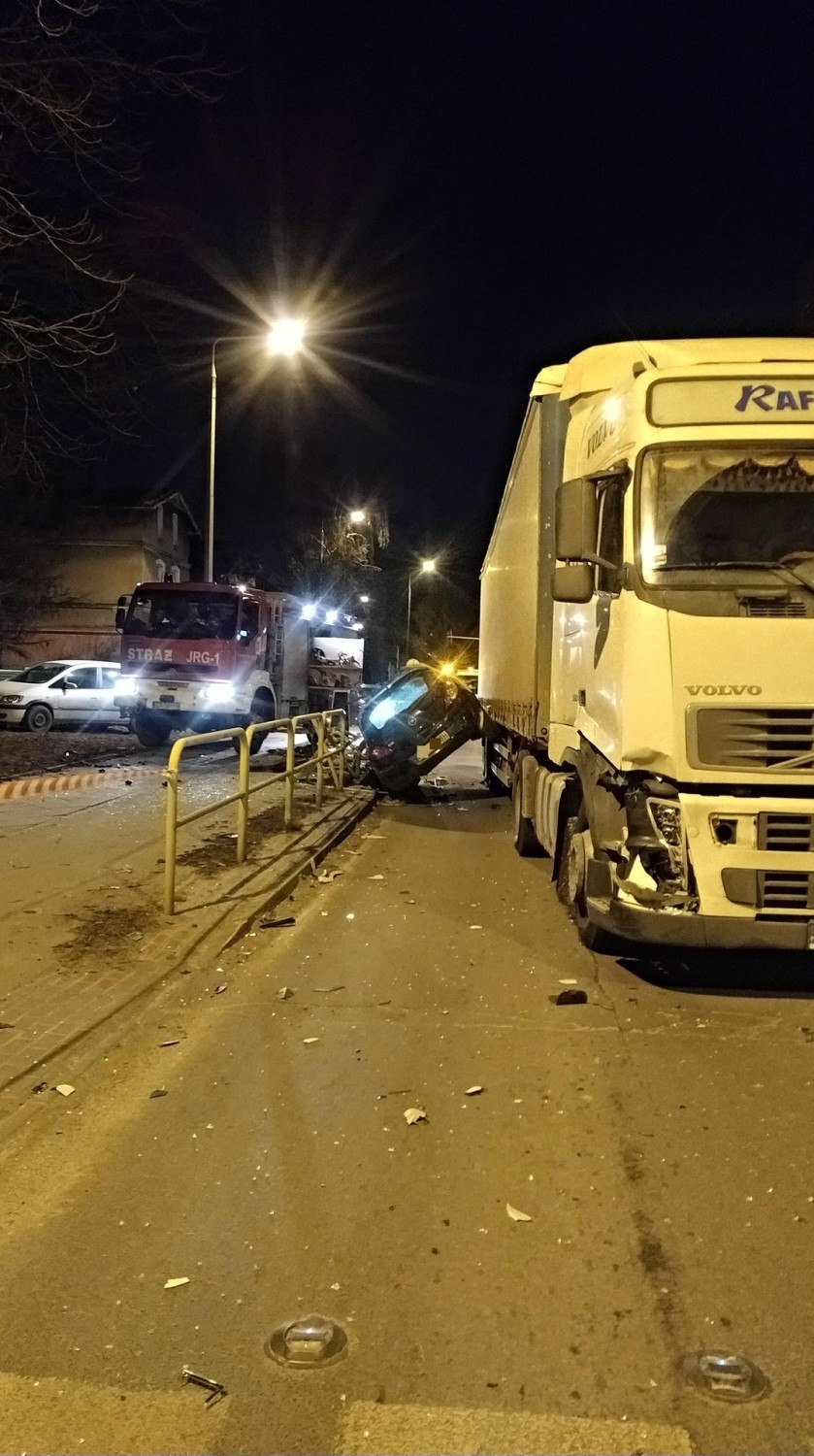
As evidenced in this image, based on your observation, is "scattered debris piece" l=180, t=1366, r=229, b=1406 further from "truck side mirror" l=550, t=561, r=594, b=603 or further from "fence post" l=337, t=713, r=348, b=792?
"fence post" l=337, t=713, r=348, b=792

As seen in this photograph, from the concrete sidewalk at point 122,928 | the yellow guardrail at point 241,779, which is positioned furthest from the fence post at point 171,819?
the concrete sidewalk at point 122,928

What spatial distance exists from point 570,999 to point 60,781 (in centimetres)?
939

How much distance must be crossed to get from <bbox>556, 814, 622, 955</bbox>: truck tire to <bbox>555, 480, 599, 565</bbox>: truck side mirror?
1.80 m

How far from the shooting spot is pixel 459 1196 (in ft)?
12.3

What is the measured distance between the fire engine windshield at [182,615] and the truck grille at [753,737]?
13227mm

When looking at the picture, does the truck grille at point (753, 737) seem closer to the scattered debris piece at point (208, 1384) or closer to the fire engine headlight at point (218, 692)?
the scattered debris piece at point (208, 1384)

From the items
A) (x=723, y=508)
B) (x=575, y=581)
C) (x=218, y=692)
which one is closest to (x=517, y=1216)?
(x=575, y=581)

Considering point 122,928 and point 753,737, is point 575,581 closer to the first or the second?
point 753,737

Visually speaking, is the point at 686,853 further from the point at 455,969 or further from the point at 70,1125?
the point at 70,1125

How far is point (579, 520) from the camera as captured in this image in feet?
19.5

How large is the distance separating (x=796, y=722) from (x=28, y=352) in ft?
25.8

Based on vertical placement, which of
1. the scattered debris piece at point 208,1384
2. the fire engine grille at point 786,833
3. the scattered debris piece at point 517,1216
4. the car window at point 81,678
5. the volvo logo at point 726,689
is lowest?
the scattered debris piece at point 208,1384

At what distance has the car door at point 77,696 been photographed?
22.8 metres

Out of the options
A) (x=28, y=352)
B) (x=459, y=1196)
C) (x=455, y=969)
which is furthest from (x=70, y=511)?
(x=459, y=1196)
